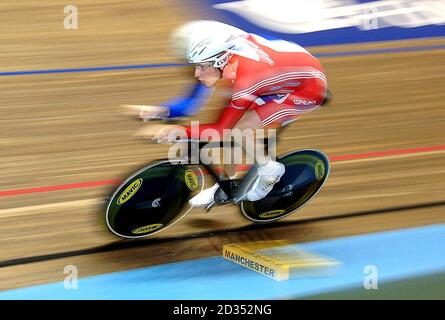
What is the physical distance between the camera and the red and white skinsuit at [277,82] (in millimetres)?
2844

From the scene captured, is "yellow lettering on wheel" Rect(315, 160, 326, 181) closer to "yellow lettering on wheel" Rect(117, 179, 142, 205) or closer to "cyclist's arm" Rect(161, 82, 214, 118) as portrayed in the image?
"cyclist's arm" Rect(161, 82, 214, 118)

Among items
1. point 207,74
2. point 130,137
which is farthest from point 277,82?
point 130,137

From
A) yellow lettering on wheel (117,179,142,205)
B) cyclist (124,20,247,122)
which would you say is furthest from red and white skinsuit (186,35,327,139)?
yellow lettering on wheel (117,179,142,205)

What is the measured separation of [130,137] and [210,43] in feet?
2.92

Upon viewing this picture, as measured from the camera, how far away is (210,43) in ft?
9.11

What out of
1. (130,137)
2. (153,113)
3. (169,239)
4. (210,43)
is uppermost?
(210,43)

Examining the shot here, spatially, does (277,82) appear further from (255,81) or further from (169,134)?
(169,134)

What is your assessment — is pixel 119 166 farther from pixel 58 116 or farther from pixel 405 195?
pixel 405 195

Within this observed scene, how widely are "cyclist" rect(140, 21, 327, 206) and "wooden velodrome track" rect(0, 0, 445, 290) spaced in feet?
1.12

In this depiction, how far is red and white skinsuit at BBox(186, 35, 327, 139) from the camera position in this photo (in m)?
2.84

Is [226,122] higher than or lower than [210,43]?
lower

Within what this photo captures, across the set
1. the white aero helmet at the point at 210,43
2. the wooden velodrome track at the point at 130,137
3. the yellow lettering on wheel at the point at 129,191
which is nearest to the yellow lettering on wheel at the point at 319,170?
the wooden velodrome track at the point at 130,137

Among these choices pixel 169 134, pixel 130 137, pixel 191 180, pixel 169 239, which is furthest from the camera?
pixel 130 137
